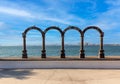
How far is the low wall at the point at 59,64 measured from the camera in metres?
15.1

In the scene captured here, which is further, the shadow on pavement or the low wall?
the low wall

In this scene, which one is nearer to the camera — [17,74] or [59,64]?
[17,74]

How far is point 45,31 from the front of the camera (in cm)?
1606

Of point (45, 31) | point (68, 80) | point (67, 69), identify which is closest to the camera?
point (68, 80)

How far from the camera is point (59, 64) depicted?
15.3m

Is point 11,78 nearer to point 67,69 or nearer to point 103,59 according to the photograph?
point 67,69

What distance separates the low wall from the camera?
15.1 m

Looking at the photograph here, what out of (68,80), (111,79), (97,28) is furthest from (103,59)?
(68,80)

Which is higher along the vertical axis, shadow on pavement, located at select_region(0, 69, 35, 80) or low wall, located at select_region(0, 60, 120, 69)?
low wall, located at select_region(0, 60, 120, 69)

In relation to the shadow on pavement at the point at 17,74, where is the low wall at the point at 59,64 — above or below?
above

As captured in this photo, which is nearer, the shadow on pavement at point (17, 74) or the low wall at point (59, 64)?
the shadow on pavement at point (17, 74)

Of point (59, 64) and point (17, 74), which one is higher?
point (59, 64)

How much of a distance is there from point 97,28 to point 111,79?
17.3ft

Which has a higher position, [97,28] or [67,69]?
[97,28]
